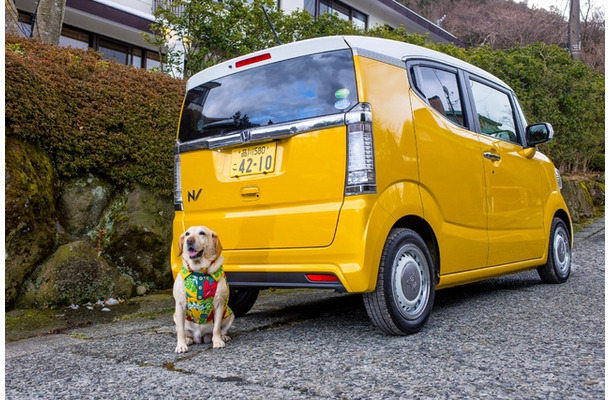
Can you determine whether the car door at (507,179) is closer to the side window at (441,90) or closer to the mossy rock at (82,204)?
the side window at (441,90)

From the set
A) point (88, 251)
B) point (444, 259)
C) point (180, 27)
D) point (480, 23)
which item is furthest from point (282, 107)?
point (480, 23)

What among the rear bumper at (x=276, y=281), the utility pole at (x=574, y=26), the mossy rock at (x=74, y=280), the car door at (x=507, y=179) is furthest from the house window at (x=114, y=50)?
the utility pole at (x=574, y=26)

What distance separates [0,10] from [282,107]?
2796 millimetres

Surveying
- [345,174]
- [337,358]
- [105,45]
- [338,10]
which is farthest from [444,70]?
[338,10]

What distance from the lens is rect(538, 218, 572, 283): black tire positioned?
17.4 feet

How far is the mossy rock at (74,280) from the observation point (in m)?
Result: 4.59

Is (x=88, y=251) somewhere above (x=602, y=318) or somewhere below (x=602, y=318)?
above

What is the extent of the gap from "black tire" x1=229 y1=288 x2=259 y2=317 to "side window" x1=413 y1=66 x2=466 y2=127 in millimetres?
1993

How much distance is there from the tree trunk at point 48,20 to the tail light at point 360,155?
19.4 feet

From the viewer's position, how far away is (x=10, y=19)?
22.3 feet

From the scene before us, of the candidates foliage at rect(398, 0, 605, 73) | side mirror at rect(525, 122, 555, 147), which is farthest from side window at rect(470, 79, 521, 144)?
foliage at rect(398, 0, 605, 73)

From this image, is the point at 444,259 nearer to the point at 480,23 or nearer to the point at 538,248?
the point at 538,248

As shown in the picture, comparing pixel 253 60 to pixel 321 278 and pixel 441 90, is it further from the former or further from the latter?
pixel 321 278

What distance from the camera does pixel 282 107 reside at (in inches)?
136
